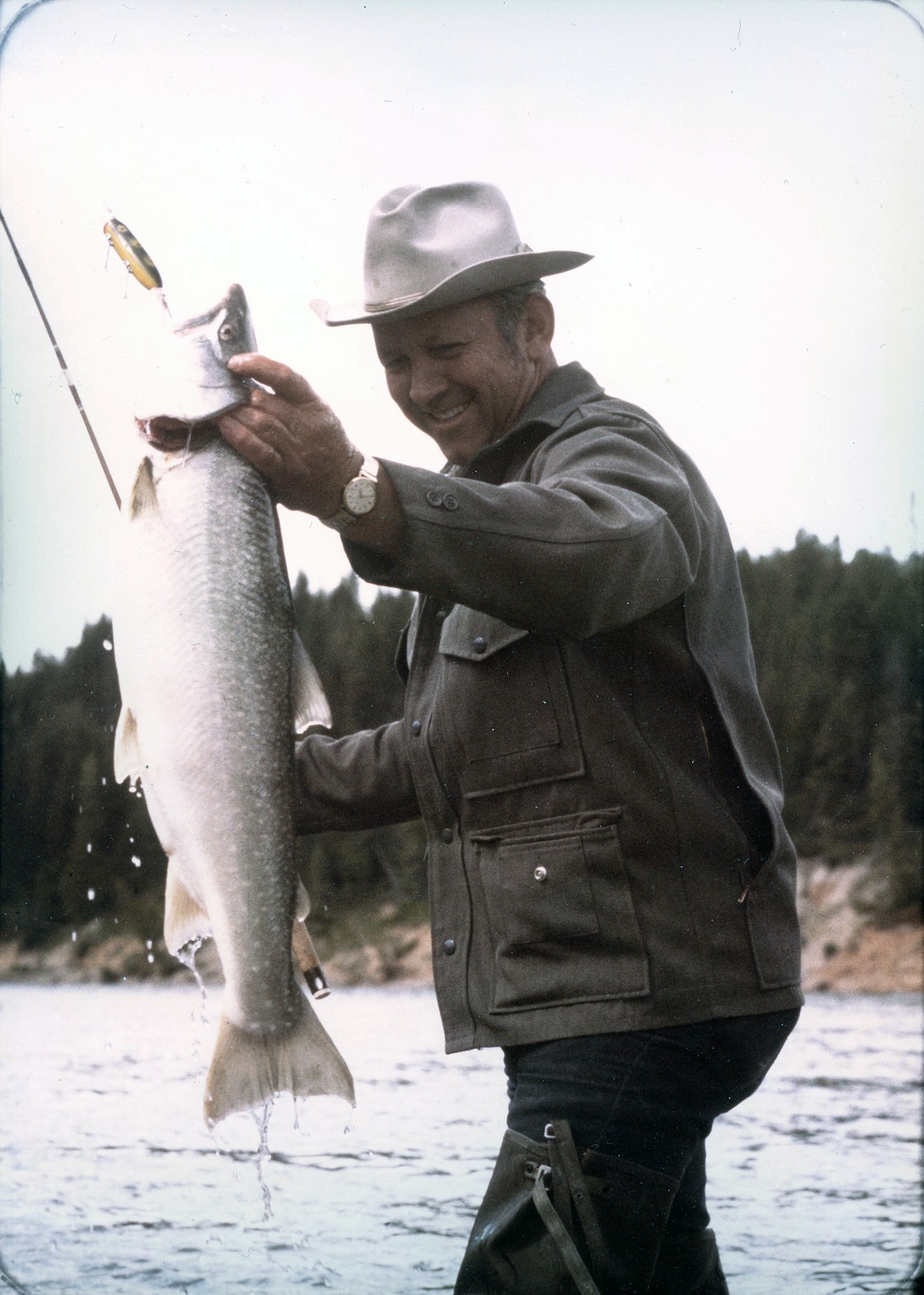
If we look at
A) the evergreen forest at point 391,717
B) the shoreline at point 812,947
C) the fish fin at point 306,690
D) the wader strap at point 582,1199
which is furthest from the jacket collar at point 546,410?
the shoreline at point 812,947

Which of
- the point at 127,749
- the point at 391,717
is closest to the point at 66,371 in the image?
the point at 127,749

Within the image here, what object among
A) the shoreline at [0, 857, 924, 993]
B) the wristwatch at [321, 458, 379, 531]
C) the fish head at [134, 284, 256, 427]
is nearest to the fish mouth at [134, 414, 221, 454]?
the fish head at [134, 284, 256, 427]

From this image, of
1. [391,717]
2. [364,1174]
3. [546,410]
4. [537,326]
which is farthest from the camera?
[391,717]

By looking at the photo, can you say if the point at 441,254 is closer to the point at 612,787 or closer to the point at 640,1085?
the point at 612,787

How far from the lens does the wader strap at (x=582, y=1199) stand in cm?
235

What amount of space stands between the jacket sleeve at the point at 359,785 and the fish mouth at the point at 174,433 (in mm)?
936

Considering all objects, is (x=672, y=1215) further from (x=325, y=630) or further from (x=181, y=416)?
(x=325, y=630)

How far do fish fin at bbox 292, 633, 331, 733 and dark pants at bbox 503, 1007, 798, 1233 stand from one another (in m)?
0.65

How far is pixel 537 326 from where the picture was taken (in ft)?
9.78

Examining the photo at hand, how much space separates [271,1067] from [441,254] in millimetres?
1499

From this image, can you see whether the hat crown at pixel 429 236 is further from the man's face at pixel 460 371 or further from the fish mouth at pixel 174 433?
the fish mouth at pixel 174 433

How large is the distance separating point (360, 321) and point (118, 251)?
0.62m

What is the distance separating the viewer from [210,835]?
2.42 m

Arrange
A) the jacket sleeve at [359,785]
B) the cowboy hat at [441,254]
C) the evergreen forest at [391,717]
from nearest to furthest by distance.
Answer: the cowboy hat at [441,254] → the jacket sleeve at [359,785] → the evergreen forest at [391,717]
